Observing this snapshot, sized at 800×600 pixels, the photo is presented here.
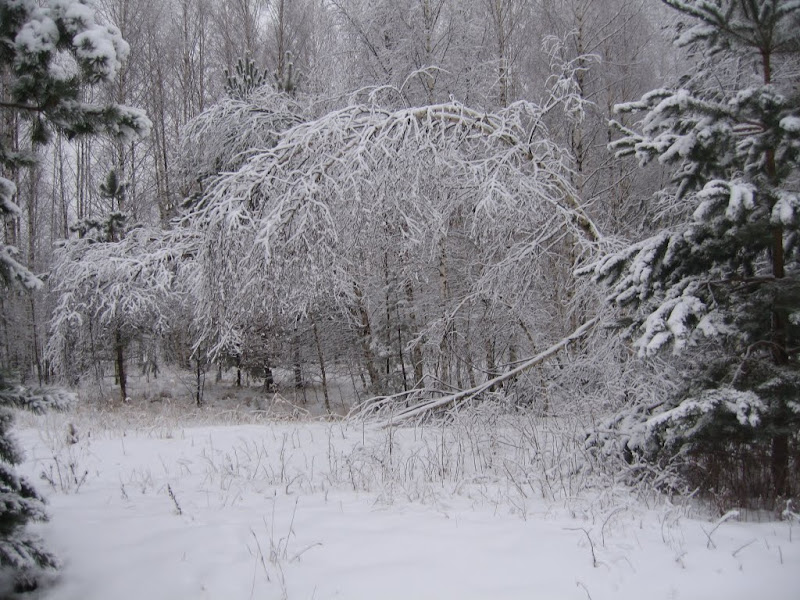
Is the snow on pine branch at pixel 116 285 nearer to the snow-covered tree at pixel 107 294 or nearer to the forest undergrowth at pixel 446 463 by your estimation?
the snow-covered tree at pixel 107 294

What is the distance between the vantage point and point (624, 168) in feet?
43.4

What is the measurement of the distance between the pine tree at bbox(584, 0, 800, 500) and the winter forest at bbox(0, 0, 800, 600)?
0.03 metres

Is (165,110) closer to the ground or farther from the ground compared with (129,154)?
farther from the ground

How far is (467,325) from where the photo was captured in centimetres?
1213

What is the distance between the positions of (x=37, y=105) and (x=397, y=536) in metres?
3.50

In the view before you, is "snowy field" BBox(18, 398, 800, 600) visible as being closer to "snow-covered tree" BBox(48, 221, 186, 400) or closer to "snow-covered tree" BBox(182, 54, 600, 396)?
"snow-covered tree" BBox(182, 54, 600, 396)

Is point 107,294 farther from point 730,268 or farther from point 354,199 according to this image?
point 730,268

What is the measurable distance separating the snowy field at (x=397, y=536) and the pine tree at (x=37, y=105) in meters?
0.39

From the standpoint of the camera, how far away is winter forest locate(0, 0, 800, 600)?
2912 mm

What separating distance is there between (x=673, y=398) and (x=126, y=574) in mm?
4292

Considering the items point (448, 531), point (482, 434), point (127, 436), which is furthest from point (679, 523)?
point (127, 436)

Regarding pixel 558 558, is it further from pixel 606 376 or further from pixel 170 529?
pixel 606 376

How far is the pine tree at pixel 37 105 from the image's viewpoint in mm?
2752

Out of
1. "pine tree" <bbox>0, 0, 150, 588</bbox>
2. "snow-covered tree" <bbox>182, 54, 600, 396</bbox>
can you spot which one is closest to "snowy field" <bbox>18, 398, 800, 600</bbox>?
"pine tree" <bbox>0, 0, 150, 588</bbox>
